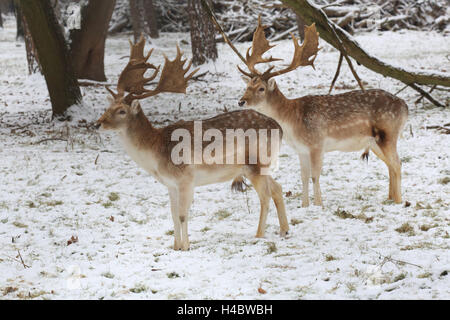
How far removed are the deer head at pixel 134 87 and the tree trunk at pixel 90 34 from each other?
7.92m

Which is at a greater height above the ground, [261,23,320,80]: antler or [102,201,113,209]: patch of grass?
[261,23,320,80]: antler

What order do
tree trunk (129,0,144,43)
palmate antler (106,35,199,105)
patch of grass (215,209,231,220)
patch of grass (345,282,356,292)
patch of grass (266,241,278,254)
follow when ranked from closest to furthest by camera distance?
patch of grass (345,282,356,292)
patch of grass (266,241,278,254)
palmate antler (106,35,199,105)
patch of grass (215,209,231,220)
tree trunk (129,0,144,43)

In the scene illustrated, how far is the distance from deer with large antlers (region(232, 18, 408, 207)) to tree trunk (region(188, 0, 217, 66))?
9.41 metres

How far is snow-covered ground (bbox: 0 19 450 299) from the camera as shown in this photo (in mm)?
4500

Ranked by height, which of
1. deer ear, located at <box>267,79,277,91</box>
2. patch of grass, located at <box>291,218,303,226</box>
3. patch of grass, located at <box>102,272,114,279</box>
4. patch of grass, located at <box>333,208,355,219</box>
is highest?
deer ear, located at <box>267,79,277,91</box>

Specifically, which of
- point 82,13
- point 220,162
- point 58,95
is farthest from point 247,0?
point 220,162

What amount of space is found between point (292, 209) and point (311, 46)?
84.2 inches

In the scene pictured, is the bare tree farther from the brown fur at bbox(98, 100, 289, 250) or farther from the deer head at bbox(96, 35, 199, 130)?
the deer head at bbox(96, 35, 199, 130)

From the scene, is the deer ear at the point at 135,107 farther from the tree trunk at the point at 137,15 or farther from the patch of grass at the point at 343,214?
the tree trunk at the point at 137,15

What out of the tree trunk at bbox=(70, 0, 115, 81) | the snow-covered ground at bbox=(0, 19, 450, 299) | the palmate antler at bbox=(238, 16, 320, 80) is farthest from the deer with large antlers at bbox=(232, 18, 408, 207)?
the tree trunk at bbox=(70, 0, 115, 81)

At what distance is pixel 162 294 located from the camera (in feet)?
14.5

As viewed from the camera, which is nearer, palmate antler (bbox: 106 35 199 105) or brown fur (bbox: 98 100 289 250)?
brown fur (bbox: 98 100 289 250)

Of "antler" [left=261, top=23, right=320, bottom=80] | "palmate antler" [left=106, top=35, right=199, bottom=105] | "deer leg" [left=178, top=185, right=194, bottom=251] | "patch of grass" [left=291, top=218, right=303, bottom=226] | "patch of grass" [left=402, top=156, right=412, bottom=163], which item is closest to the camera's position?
"deer leg" [left=178, top=185, right=194, bottom=251]

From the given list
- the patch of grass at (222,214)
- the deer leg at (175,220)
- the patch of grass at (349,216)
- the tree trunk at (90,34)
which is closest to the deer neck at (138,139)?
the deer leg at (175,220)
